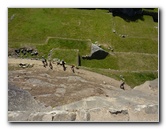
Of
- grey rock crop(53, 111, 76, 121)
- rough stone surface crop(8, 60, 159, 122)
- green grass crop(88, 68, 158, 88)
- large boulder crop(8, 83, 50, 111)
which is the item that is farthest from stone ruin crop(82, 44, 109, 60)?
grey rock crop(53, 111, 76, 121)

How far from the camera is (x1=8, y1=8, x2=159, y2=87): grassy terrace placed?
80.3 ft

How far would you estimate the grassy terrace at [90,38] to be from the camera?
24.5 metres

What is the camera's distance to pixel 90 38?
26594 millimetres

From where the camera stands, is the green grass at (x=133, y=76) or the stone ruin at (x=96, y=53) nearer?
the green grass at (x=133, y=76)

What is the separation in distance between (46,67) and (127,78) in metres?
5.92

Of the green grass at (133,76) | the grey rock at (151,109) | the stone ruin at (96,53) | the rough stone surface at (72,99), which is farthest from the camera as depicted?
the stone ruin at (96,53)

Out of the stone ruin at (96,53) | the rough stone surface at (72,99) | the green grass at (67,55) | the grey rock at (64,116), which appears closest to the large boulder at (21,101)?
the rough stone surface at (72,99)

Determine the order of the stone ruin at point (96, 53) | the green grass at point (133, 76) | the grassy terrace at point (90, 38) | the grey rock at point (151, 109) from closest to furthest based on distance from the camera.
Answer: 1. the grey rock at point (151, 109)
2. the green grass at point (133, 76)
3. the grassy terrace at point (90, 38)
4. the stone ruin at point (96, 53)

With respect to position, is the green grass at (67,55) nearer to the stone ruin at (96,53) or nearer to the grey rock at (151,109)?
the stone ruin at (96,53)

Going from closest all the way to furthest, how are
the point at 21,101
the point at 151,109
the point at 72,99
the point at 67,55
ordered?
1. the point at 151,109
2. the point at 21,101
3. the point at 72,99
4. the point at 67,55

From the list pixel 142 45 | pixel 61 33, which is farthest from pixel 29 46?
pixel 142 45

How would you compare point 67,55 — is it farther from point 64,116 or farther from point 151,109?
point 151,109

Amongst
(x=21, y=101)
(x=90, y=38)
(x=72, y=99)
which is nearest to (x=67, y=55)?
(x=90, y=38)

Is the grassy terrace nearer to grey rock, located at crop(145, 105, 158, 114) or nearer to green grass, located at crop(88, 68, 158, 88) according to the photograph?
green grass, located at crop(88, 68, 158, 88)
